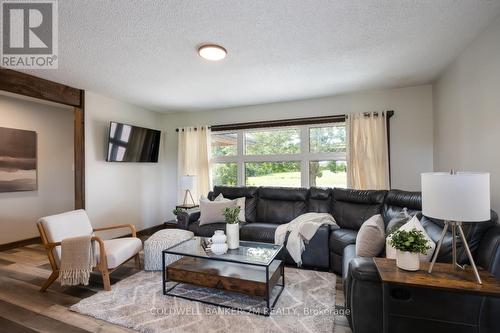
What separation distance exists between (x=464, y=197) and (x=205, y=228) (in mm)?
2848

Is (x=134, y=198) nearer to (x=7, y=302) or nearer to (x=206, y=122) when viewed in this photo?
(x=206, y=122)

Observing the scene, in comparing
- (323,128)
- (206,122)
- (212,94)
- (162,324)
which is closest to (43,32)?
(212,94)

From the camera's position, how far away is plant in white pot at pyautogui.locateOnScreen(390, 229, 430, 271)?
1554 mm

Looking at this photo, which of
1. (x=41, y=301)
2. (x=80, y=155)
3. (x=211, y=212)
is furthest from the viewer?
(x=80, y=155)

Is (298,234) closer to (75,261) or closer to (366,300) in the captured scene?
(366,300)

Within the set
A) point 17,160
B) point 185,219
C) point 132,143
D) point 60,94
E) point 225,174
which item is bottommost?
point 185,219

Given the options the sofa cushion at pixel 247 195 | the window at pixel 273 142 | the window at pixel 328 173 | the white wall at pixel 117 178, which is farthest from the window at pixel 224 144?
the window at pixel 328 173

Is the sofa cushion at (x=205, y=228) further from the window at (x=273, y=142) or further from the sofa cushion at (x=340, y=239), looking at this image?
the window at (x=273, y=142)

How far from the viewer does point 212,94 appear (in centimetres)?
396

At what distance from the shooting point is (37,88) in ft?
10.6

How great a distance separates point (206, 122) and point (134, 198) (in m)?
1.99

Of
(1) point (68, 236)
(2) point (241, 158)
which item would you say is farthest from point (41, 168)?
(2) point (241, 158)

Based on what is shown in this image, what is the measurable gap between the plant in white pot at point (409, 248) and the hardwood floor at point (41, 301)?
75 centimetres

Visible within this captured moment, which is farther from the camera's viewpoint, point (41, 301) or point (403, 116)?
point (403, 116)
